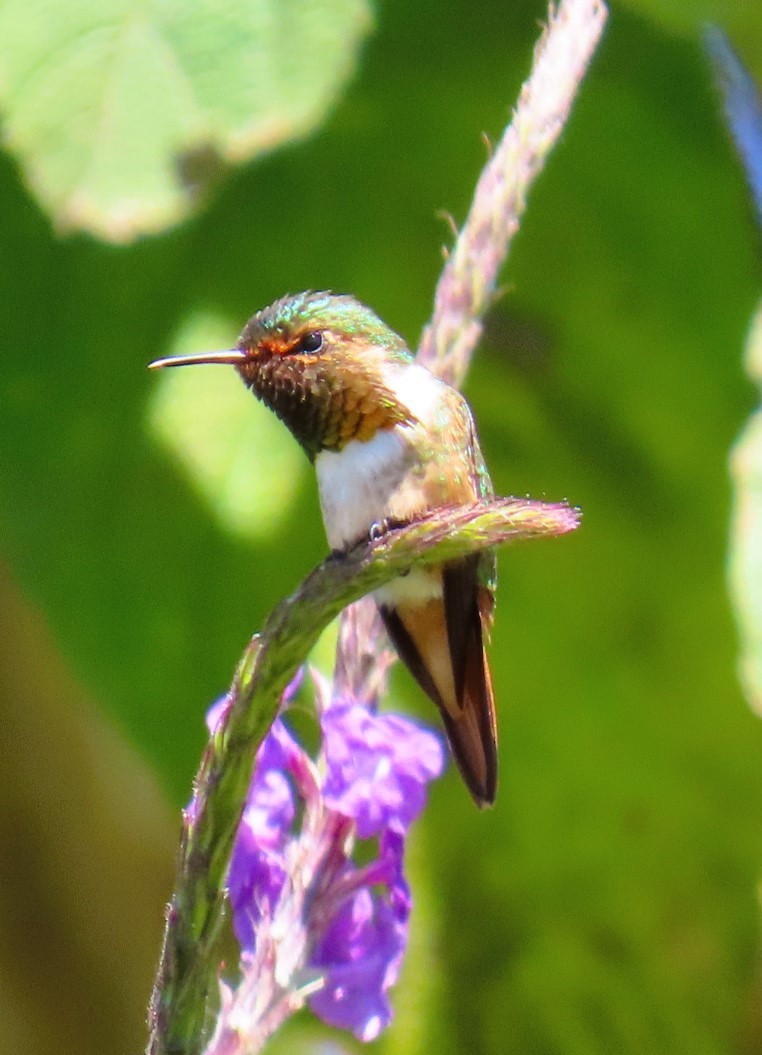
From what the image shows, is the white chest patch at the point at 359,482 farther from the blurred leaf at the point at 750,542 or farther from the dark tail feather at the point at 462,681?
the blurred leaf at the point at 750,542

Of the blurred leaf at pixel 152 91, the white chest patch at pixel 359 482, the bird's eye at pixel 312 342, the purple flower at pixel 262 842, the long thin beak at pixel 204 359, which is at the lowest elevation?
the purple flower at pixel 262 842

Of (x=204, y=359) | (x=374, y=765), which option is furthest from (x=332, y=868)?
(x=204, y=359)

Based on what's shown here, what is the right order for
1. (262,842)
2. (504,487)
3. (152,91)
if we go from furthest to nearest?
(504,487)
(152,91)
(262,842)

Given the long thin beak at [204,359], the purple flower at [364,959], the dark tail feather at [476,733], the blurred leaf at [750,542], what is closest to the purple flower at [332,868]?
the purple flower at [364,959]

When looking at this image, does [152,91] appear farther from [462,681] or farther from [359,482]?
[462,681]

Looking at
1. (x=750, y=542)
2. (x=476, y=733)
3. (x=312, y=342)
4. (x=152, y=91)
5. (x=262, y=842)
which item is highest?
(x=152, y=91)

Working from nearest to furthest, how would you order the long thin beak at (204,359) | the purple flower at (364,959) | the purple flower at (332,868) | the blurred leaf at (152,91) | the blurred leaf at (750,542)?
the purple flower at (332,868)
the purple flower at (364,959)
the long thin beak at (204,359)
the blurred leaf at (152,91)
the blurred leaf at (750,542)

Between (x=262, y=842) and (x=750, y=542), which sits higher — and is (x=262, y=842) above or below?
above
